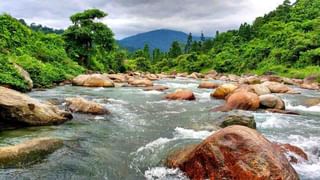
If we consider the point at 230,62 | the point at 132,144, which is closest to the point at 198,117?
the point at 132,144

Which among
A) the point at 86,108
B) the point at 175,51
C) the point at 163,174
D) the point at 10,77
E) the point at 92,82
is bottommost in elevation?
the point at 163,174

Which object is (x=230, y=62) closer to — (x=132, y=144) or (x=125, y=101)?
(x=125, y=101)

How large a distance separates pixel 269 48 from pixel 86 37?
38.4 m

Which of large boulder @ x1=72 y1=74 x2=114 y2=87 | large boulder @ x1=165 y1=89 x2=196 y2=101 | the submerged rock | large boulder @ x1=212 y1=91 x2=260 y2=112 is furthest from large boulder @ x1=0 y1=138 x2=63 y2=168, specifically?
large boulder @ x1=72 y1=74 x2=114 y2=87

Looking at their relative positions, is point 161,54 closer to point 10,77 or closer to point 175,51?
point 175,51

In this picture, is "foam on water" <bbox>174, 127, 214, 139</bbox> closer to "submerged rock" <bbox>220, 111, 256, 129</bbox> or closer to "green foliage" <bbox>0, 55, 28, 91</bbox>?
"submerged rock" <bbox>220, 111, 256, 129</bbox>

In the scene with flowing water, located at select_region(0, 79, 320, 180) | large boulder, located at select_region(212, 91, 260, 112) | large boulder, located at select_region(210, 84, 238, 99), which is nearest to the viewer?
flowing water, located at select_region(0, 79, 320, 180)

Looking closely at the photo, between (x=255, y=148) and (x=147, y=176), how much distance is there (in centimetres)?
269

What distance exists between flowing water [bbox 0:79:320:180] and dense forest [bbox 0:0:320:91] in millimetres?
9226

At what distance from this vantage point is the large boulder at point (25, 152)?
901 cm

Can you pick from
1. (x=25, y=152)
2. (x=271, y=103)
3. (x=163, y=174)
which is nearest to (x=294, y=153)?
(x=163, y=174)

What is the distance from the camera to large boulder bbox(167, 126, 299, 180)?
316 inches

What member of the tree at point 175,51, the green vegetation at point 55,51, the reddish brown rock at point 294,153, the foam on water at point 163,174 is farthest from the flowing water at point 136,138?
the tree at point 175,51

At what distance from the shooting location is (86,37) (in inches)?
1820
